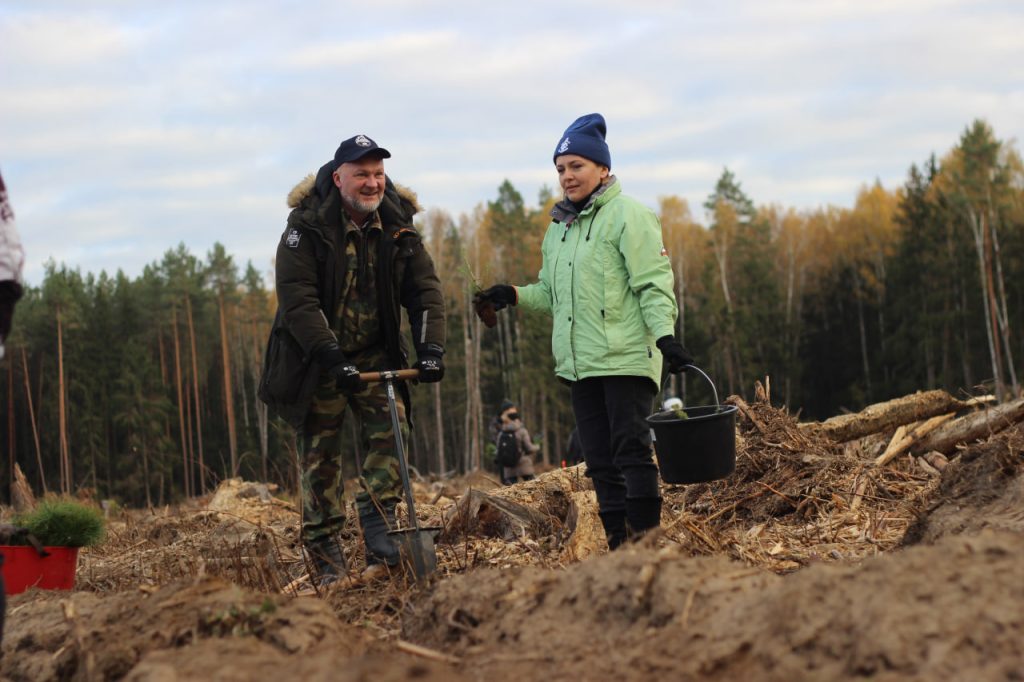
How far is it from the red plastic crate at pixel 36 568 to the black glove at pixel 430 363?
6.34ft

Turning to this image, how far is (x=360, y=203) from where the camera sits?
16.6 feet

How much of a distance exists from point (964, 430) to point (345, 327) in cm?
560

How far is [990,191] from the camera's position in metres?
43.7

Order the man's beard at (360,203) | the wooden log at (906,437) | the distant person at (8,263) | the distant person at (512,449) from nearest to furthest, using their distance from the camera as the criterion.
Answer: the distant person at (8,263), the man's beard at (360,203), the wooden log at (906,437), the distant person at (512,449)

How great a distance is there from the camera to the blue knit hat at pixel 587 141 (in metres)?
4.94

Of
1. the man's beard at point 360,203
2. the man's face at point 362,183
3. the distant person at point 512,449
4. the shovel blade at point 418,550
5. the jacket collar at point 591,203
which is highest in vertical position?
the man's face at point 362,183

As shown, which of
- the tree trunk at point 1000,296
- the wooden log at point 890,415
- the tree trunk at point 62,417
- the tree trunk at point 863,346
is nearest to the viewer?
the wooden log at point 890,415

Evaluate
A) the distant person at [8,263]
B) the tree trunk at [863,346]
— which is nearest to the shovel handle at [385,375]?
the distant person at [8,263]

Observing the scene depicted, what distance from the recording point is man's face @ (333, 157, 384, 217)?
502 centimetres

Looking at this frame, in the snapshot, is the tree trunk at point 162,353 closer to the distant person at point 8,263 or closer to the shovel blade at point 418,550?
the shovel blade at point 418,550

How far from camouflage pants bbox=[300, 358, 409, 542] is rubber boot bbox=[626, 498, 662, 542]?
1.21 m

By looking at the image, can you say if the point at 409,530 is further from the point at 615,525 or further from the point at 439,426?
the point at 439,426

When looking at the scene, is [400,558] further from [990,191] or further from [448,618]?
[990,191]

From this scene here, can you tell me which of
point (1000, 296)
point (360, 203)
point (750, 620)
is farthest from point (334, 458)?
point (1000, 296)
